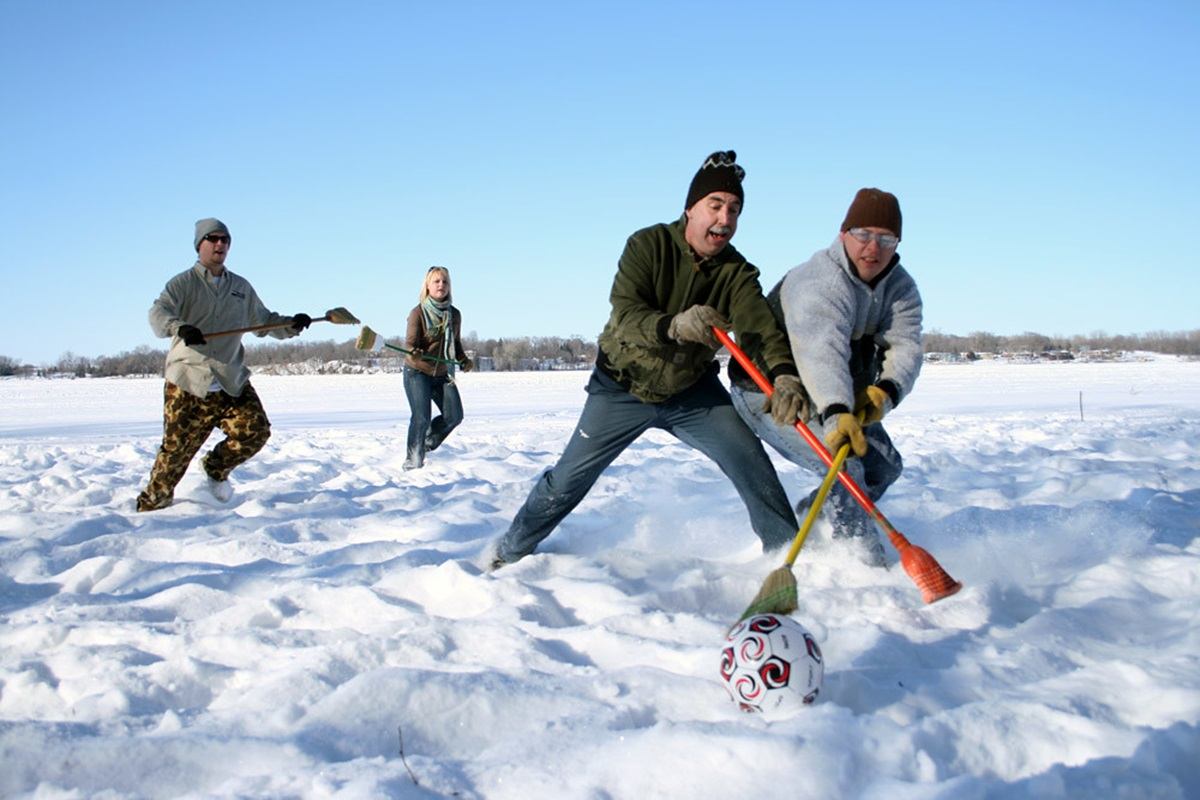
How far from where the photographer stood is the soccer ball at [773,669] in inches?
94.6

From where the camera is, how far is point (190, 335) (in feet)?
18.9

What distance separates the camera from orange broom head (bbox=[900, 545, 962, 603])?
3.17m

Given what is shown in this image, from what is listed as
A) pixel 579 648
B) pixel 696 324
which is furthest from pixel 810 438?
pixel 579 648

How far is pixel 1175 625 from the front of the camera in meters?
3.23

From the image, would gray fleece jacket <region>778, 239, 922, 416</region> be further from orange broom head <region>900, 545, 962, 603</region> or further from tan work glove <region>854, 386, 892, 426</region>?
orange broom head <region>900, 545, 962, 603</region>

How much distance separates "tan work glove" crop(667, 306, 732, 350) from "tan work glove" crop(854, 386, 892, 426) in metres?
0.67

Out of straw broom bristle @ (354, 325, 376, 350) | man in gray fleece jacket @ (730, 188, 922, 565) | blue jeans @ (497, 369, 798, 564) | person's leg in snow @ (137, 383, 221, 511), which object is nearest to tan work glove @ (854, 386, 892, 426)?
man in gray fleece jacket @ (730, 188, 922, 565)

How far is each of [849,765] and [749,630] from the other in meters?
0.59

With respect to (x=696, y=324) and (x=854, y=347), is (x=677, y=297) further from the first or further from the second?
(x=854, y=347)

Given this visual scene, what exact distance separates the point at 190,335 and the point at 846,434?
4218 millimetres

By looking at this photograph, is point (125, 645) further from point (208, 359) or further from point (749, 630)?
point (208, 359)

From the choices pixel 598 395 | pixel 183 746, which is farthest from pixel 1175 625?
pixel 183 746

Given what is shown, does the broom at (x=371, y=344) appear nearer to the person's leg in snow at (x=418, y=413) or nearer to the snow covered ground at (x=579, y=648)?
the person's leg in snow at (x=418, y=413)

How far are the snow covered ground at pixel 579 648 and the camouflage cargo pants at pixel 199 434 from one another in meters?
0.22
